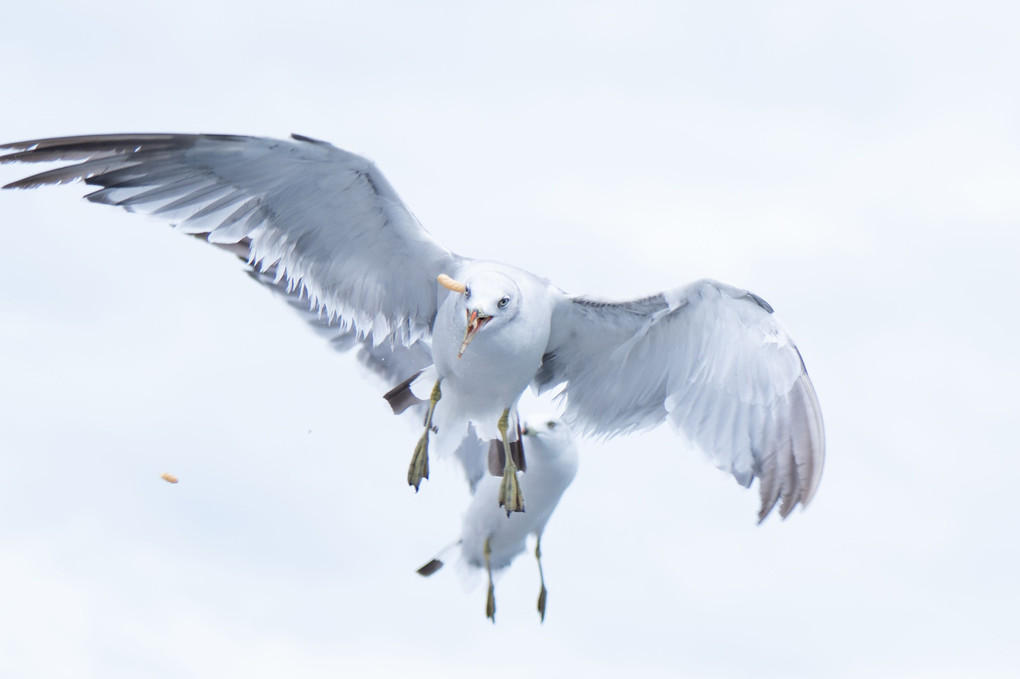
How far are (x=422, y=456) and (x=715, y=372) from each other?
5.80ft

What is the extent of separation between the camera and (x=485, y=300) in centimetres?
802

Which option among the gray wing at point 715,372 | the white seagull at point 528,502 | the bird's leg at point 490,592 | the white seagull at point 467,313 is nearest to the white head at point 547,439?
the white seagull at point 528,502

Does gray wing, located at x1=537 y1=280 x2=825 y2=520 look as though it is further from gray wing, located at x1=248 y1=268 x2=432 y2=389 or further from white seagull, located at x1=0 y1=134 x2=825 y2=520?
gray wing, located at x1=248 y1=268 x2=432 y2=389

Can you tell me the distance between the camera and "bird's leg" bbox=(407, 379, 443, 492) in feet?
29.5

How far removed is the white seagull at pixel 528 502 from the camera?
11539 millimetres

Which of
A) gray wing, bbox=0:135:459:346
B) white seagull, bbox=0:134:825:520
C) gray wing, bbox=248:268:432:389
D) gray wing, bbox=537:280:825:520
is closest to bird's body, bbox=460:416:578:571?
gray wing, bbox=248:268:432:389

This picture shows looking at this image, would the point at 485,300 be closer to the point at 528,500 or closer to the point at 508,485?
the point at 508,485

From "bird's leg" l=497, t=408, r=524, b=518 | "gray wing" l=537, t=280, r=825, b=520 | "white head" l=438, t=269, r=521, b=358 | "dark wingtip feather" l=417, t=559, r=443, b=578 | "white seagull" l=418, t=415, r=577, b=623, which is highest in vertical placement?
"white head" l=438, t=269, r=521, b=358

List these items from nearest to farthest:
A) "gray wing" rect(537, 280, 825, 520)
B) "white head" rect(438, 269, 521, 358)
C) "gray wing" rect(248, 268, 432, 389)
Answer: "white head" rect(438, 269, 521, 358) < "gray wing" rect(537, 280, 825, 520) < "gray wing" rect(248, 268, 432, 389)

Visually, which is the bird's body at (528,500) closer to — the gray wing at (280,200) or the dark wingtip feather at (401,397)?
the dark wingtip feather at (401,397)

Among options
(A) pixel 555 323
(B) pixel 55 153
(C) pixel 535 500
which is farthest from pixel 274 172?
(C) pixel 535 500

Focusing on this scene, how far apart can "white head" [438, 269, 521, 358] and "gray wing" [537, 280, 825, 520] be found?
0.64m

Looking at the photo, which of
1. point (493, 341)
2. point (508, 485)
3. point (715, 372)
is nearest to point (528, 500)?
point (508, 485)

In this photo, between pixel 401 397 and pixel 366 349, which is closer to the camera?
pixel 401 397
